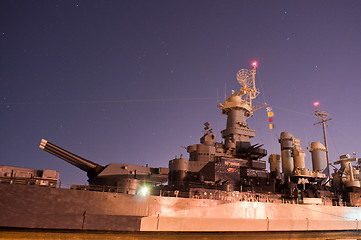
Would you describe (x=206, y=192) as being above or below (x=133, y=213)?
above

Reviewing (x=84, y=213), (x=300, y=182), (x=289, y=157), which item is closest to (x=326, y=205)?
(x=300, y=182)

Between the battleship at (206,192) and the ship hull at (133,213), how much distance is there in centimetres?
5

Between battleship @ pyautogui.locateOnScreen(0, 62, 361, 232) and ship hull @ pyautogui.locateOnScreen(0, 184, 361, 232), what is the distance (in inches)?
2.1

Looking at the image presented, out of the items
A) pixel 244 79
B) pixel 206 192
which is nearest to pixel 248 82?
pixel 244 79

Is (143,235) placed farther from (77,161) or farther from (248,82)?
(248,82)

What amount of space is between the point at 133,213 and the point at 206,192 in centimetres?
676

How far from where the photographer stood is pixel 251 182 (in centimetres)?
2698

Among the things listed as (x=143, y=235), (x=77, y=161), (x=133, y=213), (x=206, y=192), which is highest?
(x=77, y=161)

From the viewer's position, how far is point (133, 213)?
17.2 metres

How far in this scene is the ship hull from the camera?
581 inches

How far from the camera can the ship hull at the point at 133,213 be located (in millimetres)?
14750

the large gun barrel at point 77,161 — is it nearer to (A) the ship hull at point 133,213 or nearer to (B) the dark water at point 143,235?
(A) the ship hull at point 133,213

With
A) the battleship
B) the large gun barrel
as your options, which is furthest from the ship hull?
the large gun barrel

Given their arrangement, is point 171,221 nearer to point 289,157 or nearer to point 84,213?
point 84,213
